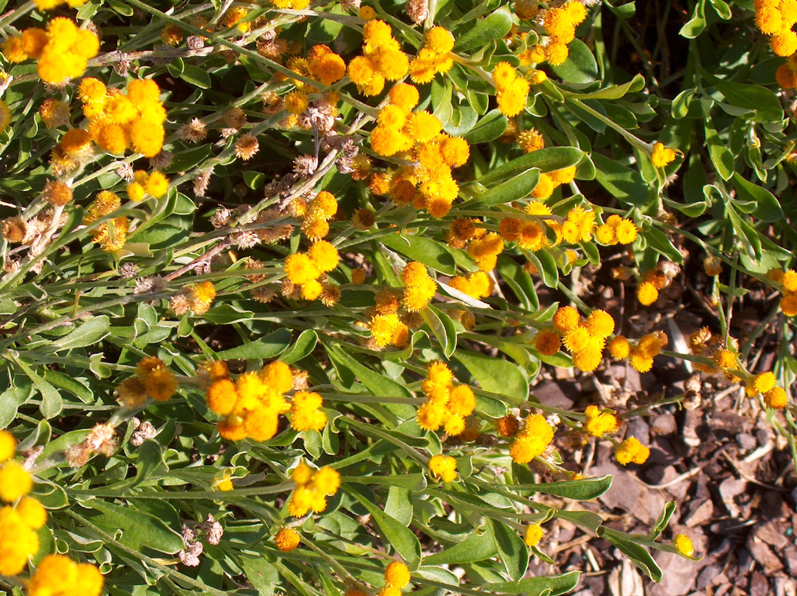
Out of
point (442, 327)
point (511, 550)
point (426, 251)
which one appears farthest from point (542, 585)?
point (426, 251)

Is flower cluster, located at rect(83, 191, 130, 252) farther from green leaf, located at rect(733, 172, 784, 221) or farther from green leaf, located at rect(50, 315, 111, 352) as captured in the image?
green leaf, located at rect(733, 172, 784, 221)

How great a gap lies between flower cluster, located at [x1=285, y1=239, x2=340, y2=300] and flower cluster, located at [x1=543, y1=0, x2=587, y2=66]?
149 centimetres

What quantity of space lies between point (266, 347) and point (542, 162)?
1.51 metres

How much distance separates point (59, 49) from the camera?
203cm

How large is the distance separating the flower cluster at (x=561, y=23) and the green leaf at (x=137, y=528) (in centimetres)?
265

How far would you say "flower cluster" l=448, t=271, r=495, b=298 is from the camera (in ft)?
10.6

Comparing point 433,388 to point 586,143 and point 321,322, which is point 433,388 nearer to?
point 321,322

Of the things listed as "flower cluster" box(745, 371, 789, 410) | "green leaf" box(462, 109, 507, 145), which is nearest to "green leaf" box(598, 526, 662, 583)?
"flower cluster" box(745, 371, 789, 410)

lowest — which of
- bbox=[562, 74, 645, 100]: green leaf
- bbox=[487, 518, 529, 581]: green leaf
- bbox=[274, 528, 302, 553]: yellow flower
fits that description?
bbox=[487, 518, 529, 581]: green leaf

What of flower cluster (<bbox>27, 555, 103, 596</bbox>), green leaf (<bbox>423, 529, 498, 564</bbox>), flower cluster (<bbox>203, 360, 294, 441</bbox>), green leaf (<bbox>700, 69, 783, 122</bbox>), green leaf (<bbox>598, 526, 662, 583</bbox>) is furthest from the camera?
green leaf (<bbox>700, 69, 783, 122</bbox>)

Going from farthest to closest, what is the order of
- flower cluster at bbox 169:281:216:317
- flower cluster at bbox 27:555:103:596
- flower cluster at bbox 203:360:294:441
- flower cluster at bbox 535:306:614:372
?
flower cluster at bbox 535:306:614:372, flower cluster at bbox 169:281:216:317, flower cluster at bbox 203:360:294:441, flower cluster at bbox 27:555:103:596

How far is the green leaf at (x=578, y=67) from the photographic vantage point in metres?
3.42

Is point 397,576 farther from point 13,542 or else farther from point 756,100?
point 756,100

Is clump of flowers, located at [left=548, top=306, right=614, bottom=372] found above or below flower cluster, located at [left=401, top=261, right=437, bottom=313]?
below
